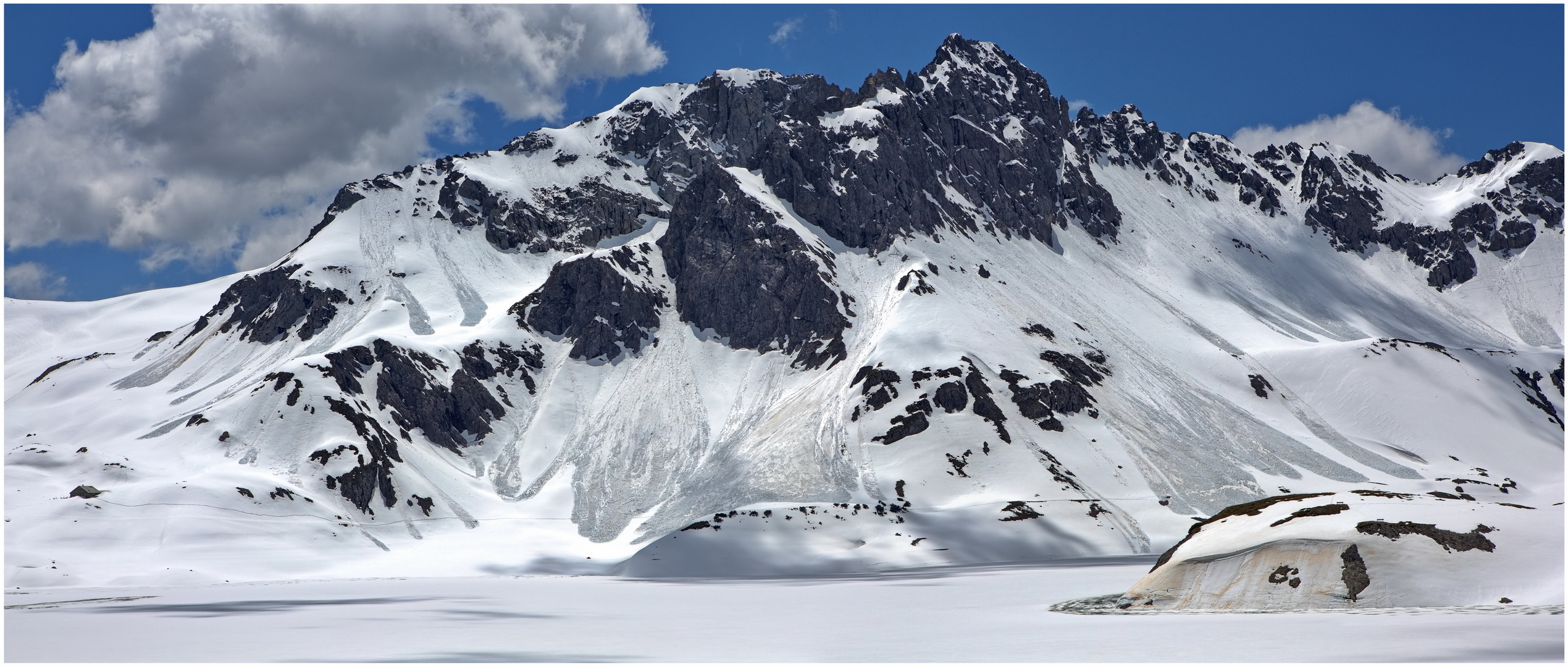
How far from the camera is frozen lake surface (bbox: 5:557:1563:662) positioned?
40875 mm

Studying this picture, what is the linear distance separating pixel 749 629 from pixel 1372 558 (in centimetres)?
3001

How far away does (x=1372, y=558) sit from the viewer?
171 ft

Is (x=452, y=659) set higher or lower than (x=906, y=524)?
lower

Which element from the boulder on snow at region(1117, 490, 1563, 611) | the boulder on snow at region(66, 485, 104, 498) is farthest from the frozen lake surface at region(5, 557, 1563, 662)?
the boulder on snow at region(66, 485, 104, 498)

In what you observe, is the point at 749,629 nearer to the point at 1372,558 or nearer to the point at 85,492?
the point at 1372,558

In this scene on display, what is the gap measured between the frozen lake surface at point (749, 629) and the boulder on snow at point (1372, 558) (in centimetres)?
207

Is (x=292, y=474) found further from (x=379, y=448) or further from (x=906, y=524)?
(x=906, y=524)

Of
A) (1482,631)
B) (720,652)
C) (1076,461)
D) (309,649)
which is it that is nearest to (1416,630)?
(1482,631)

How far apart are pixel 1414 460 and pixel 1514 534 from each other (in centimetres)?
16586

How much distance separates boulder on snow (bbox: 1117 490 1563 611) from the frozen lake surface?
81.4 inches

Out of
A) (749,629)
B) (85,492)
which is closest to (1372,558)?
(749,629)

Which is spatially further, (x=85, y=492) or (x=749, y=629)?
(x=85, y=492)

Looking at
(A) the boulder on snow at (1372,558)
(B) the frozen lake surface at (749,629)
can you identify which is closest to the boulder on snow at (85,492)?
(B) the frozen lake surface at (749,629)

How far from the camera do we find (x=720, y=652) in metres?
45.0
